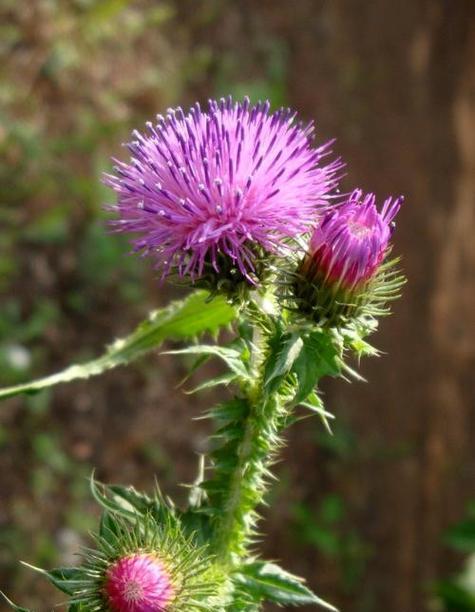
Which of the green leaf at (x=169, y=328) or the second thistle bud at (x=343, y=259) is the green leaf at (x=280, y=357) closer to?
the second thistle bud at (x=343, y=259)

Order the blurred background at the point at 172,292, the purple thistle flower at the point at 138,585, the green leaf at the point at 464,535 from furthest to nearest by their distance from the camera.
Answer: the green leaf at the point at 464,535
the blurred background at the point at 172,292
the purple thistle flower at the point at 138,585

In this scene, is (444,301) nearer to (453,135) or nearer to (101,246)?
(453,135)

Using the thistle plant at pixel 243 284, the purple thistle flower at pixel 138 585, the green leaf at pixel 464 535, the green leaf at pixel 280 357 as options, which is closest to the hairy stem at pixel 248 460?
the thistle plant at pixel 243 284

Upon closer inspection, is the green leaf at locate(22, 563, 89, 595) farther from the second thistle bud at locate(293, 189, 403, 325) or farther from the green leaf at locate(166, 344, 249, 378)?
the second thistle bud at locate(293, 189, 403, 325)

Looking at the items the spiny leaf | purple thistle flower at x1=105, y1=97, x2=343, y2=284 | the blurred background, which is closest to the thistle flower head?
the spiny leaf

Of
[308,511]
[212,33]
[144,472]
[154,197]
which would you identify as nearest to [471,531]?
[308,511]

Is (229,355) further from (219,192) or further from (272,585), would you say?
(272,585)
